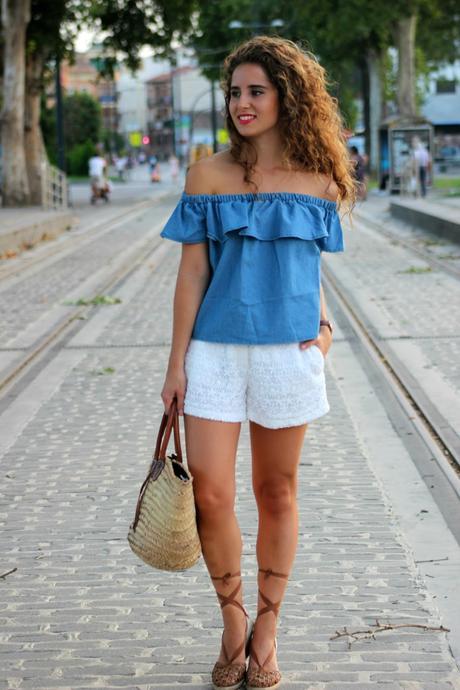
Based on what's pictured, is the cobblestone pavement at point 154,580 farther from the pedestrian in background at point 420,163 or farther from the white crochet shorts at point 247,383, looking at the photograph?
the pedestrian in background at point 420,163

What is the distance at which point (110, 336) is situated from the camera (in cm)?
1233

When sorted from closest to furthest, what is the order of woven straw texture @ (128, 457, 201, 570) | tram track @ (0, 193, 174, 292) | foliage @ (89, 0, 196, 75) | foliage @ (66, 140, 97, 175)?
woven straw texture @ (128, 457, 201, 570) < tram track @ (0, 193, 174, 292) < foliage @ (89, 0, 196, 75) < foliage @ (66, 140, 97, 175)

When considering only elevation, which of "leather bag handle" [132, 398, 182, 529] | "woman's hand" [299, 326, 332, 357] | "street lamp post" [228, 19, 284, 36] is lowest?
"leather bag handle" [132, 398, 182, 529]

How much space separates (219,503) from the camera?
3803mm

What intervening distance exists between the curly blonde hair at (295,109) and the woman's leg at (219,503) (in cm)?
71

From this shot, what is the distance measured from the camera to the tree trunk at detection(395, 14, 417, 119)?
50031mm

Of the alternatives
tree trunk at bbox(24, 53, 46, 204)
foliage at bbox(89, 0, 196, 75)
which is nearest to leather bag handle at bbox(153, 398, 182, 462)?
tree trunk at bbox(24, 53, 46, 204)

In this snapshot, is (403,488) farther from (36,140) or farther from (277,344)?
(36,140)

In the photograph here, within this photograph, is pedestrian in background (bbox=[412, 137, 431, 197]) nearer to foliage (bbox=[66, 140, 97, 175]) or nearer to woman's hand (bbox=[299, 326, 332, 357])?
woman's hand (bbox=[299, 326, 332, 357])

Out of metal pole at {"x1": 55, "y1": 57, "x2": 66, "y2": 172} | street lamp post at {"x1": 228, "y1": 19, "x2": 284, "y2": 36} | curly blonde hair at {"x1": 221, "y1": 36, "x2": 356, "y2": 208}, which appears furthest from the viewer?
street lamp post at {"x1": 228, "y1": 19, "x2": 284, "y2": 36}

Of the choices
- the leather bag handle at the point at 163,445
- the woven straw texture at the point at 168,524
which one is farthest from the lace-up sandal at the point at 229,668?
the leather bag handle at the point at 163,445

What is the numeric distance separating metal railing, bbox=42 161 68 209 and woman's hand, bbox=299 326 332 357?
102ft

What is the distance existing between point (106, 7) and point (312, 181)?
39.4 meters

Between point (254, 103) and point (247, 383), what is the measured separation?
2.58 ft
